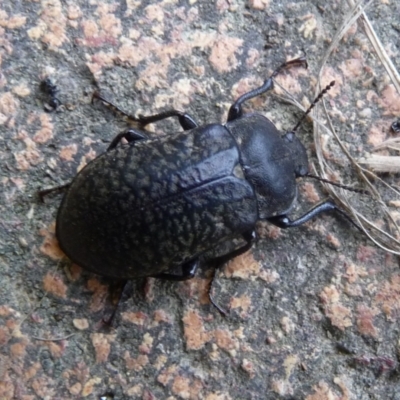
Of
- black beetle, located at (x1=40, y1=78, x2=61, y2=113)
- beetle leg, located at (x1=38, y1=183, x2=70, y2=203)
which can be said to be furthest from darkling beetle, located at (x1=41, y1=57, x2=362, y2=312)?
black beetle, located at (x1=40, y1=78, x2=61, y2=113)

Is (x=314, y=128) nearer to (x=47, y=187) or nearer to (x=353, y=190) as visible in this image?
(x=353, y=190)

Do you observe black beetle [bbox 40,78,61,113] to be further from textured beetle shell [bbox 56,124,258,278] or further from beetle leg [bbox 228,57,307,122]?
beetle leg [bbox 228,57,307,122]

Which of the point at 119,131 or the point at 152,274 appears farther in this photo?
the point at 119,131

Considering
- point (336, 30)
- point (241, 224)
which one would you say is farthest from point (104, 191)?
point (336, 30)

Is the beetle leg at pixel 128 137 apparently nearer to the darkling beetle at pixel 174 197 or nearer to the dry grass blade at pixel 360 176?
the darkling beetle at pixel 174 197

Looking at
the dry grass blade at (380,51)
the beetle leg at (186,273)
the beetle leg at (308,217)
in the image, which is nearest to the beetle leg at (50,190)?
the beetle leg at (186,273)

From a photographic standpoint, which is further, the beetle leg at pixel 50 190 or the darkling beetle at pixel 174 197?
the beetle leg at pixel 50 190

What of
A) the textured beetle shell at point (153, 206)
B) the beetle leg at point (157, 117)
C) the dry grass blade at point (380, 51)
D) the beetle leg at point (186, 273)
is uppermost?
the dry grass blade at point (380, 51)
